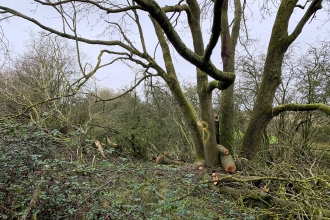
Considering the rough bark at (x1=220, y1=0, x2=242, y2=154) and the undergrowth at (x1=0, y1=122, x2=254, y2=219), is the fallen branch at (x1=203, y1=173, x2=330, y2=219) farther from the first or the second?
the rough bark at (x1=220, y1=0, x2=242, y2=154)

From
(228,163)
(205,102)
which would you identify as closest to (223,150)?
(228,163)

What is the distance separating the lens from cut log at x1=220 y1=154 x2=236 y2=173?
588 centimetres

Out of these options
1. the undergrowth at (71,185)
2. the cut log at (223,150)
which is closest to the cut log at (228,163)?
the cut log at (223,150)

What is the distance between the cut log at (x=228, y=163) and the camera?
5.88 metres

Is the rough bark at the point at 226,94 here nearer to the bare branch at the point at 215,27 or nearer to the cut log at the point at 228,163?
the cut log at the point at 228,163

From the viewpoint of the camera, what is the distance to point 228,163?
5.94m

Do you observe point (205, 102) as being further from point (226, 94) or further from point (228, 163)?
point (228, 163)

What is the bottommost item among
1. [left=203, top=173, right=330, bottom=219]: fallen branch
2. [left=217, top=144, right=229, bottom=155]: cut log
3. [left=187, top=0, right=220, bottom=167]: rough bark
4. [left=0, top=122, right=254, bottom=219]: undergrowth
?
[left=203, top=173, right=330, bottom=219]: fallen branch

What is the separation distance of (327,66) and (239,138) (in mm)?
4080

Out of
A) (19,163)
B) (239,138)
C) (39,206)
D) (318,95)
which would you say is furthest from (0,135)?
(318,95)

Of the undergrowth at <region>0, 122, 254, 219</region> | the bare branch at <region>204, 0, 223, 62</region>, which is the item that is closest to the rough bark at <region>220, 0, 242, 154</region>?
the undergrowth at <region>0, 122, 254, 219</region>

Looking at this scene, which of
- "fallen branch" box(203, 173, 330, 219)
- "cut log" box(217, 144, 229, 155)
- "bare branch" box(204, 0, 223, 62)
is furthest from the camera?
"cut log" box(217, 144, 229, 155)

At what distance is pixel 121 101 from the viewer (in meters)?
11.5

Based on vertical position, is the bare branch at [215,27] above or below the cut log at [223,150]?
above
